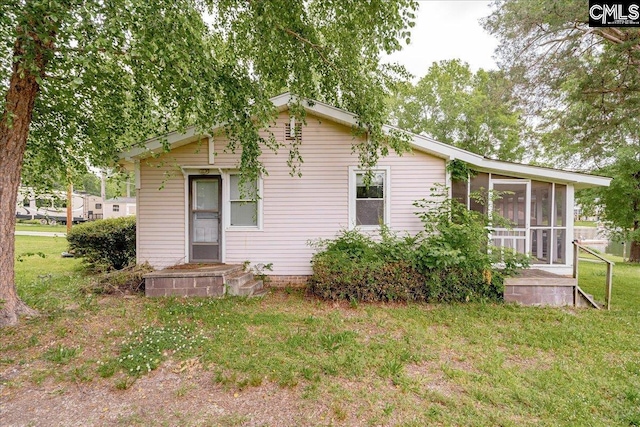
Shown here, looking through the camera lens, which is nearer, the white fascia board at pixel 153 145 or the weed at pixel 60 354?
the weed at pixel 60 354

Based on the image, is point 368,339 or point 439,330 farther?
point 439,330

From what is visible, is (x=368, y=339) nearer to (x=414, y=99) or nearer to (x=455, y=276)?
(x=455, y=276)

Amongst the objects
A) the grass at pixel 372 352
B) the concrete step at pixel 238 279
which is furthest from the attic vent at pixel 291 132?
the grass at pixel 372 352

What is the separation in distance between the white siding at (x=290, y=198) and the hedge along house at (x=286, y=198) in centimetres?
2

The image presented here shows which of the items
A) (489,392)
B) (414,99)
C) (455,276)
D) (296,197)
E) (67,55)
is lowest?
(489,392)

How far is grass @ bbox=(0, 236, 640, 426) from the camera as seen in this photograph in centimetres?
275

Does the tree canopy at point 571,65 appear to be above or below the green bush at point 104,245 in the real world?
above

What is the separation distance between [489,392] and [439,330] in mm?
1483

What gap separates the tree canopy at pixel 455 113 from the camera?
19.7 metres

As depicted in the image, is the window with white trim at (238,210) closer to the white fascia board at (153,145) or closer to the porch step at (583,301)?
the white fascia board at (153,145)

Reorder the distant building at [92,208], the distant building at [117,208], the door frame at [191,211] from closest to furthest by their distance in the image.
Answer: the door frame at [191,211]
the distant building at [117,208]
the distant building at [92,208]

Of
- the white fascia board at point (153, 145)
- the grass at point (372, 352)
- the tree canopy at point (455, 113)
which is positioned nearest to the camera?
the grass at point (372, 352)

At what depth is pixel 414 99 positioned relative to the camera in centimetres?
2225

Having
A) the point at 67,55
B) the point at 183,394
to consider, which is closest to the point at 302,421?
the point at 183,394
